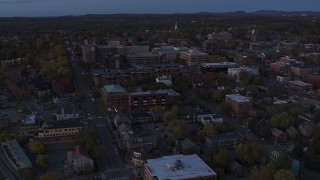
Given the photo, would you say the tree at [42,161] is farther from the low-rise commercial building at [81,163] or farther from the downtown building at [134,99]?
the downtown building at [134,99]

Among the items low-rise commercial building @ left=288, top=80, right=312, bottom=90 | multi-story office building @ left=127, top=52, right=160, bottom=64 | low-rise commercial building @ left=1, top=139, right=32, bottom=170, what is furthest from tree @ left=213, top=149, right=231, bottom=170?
multi-story office building @ left=127, top=52, right=160, bottom=64

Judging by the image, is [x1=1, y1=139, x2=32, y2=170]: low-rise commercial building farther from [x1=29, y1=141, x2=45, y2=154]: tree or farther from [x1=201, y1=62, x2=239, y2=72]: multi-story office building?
[x1=201, y1=62, x2=239, y2=72]: multi-story office building

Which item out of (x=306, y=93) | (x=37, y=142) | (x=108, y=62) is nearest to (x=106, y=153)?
(x=37, y=142)

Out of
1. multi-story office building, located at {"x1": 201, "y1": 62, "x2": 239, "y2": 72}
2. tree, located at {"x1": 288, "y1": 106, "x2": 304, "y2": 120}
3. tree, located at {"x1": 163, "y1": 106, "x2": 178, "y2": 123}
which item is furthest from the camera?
multi-story office building, located at {"x1": 201, "y1": 62, "x2": 239, "y2": 72}

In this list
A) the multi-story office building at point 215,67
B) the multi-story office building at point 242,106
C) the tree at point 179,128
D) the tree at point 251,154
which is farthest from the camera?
the multi-story office building at point 215,67

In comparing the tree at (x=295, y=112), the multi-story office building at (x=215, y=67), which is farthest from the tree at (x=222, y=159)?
the multi-story office building at (x=215, y=67)

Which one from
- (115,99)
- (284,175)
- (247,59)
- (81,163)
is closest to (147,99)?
(115,99)

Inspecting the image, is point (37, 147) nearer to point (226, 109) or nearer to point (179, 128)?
point (179, 128)
